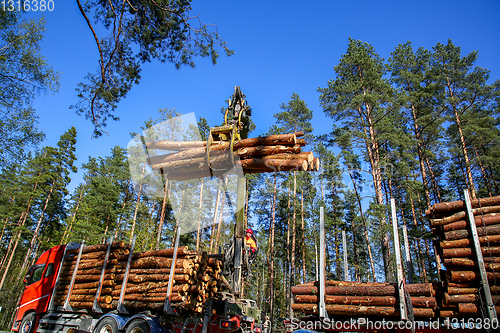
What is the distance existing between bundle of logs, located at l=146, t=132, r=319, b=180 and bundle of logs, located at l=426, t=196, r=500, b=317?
8.32 feet

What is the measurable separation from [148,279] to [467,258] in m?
6.43

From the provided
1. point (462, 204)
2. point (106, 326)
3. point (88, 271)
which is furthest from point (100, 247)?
point (462, 204)

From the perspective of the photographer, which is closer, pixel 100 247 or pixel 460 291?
pixel 460 291

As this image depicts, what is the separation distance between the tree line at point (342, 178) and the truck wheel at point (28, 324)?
6337mm

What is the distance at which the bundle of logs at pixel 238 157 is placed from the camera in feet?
18.4

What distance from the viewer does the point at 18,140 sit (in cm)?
1130

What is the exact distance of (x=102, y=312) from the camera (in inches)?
275

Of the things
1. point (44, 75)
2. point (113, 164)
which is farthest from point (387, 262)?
point (113, 164)

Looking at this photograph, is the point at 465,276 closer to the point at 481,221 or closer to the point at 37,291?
the point at 481,221

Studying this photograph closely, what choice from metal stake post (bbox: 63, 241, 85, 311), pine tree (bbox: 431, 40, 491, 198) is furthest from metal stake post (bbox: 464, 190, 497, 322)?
pine tree (bbox: 431, 40, 491, 198)

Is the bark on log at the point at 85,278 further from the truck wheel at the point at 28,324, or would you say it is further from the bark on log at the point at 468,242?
the bark on log at the point at 468,242

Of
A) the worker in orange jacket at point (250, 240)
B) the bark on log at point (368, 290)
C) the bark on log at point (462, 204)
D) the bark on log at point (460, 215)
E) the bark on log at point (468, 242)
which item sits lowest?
the bark on log at point (368, 290)

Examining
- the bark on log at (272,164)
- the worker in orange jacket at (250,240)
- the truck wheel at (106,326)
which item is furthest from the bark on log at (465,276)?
the truck wheel at (106,326)

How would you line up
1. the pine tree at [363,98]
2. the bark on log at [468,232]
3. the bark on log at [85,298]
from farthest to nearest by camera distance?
the pine tree at [363,98], the bark on log at [85,298], the bark on log at [468,232]
